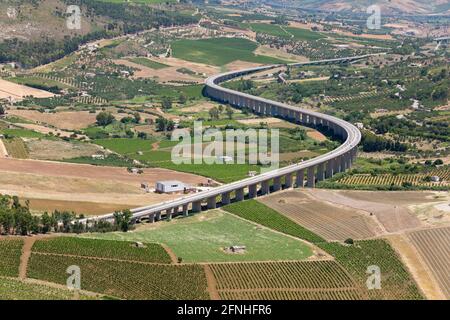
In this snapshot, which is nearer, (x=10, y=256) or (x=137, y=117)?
(x=10, y=256)

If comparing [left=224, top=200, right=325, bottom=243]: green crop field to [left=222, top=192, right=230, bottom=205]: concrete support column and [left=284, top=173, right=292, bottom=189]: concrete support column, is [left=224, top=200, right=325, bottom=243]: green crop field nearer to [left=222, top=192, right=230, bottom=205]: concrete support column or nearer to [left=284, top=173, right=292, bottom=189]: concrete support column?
[left=222, top=192, right=230, bottom=205]: concrete support column

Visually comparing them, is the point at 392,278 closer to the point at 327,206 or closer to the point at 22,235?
the point at 327,206

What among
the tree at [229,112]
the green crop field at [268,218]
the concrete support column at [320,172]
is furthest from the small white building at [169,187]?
the tree at [229,112]

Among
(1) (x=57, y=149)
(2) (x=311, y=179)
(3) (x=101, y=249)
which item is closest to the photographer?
(3) (x=101, y=249)

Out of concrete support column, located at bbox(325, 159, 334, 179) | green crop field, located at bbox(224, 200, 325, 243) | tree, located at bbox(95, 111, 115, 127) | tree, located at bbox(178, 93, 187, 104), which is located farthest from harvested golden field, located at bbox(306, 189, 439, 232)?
tree, located at bbox(178, 93, 187, 104)

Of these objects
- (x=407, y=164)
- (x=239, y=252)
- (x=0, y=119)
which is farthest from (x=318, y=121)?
(x=239, y=252)

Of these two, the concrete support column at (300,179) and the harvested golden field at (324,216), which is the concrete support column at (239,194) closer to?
the harvested golden field at (324,216)

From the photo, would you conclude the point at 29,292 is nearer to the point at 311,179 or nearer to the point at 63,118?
the point at 311,179

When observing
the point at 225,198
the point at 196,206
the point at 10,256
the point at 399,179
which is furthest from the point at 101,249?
the point at 399,179
